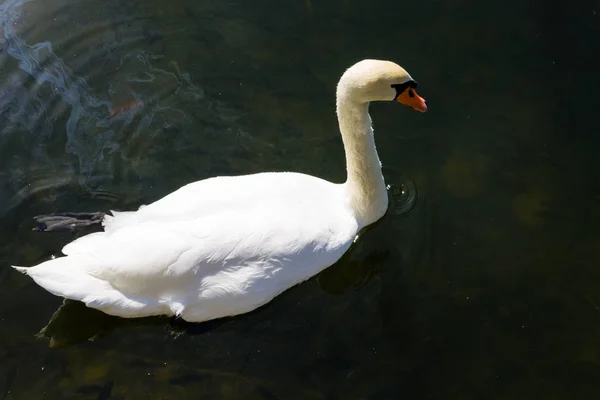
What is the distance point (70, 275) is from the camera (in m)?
5.34

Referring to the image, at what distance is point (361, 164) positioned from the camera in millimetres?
6023

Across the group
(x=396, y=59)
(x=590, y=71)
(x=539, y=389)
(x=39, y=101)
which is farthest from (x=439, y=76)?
(x=39, y=101)

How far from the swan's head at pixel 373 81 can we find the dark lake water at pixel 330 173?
4.21 feet

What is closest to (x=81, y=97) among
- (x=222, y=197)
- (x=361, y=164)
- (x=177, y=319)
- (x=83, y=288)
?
(x=222, y=197)

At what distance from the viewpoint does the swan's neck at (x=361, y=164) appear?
5.87 m

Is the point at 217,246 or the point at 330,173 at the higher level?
the point at 217,246

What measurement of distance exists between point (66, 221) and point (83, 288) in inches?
39.0

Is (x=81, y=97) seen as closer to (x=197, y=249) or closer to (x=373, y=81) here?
(x=197, y=249)

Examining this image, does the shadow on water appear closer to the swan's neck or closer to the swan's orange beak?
the swan's neck

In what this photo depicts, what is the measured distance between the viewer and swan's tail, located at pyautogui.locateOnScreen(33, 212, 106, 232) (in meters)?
6.00

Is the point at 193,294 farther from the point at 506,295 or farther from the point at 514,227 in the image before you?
the point at 514,227

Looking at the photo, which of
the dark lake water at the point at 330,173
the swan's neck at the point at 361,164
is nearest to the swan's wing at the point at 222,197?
the swan's neck at the point at 361,164

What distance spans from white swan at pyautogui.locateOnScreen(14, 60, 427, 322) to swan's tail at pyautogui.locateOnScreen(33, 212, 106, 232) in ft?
Answer: 1.69

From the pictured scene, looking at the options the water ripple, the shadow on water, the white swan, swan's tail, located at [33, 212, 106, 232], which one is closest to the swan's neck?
the white swan
